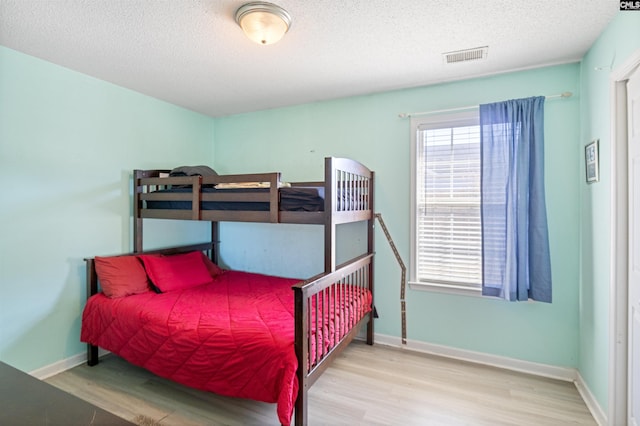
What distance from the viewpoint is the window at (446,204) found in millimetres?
2586

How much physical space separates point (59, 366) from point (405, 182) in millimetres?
3199

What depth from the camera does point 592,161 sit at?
6.62 ft

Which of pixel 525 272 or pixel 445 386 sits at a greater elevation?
pixel 525 272

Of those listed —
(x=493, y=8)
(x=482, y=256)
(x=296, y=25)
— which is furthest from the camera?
(x=482, y=256)

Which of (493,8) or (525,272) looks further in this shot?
(525,272)

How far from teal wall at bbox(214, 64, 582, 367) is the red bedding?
24.8 inches

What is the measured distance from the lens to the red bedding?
168 centimetres

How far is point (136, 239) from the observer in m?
2.89

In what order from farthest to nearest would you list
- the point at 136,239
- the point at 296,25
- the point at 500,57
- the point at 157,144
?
the point at 157,144 < the point at 136,239 < the point at 500,57 < the point at 296,25

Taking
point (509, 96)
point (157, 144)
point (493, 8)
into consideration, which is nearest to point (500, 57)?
point (509, 96)

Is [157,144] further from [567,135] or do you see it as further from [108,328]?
[567,135]

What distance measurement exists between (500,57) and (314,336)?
2314mm

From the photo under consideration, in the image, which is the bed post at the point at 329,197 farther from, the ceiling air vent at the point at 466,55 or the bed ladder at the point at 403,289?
the ceiling air vent at the point at 466,55

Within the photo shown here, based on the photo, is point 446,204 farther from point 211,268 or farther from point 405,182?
point 211,268
